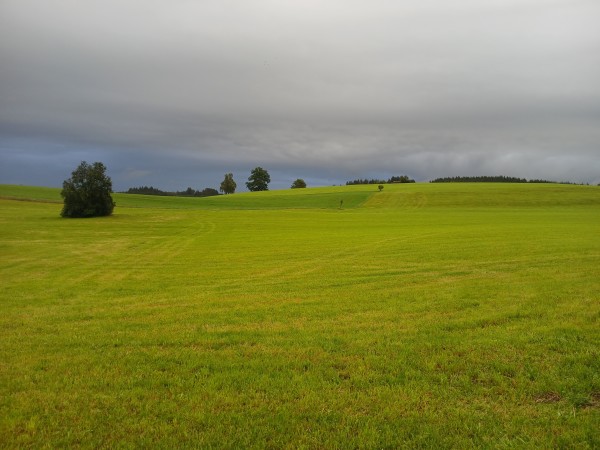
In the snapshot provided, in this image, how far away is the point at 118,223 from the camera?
173 feet

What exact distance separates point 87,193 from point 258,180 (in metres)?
120

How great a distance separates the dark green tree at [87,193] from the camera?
Answer: 60.4 m

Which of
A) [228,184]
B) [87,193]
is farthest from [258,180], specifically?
[87,193]

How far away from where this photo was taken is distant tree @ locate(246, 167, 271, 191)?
179125 millimetres

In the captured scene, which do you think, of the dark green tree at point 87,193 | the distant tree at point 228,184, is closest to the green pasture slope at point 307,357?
the dark green tree at point 87,193

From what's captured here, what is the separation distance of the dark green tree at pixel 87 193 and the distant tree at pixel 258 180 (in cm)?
11537

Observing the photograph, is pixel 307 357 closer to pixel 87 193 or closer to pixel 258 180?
pixel 87 193

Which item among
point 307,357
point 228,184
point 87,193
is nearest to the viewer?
point 307,357

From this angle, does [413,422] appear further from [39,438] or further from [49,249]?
[49,249]

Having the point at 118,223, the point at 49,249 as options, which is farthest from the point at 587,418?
the point at 118,223

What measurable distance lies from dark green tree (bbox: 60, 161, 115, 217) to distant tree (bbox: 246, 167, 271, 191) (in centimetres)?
11537

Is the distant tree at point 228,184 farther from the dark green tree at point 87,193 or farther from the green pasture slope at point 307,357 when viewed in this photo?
the green pasture slope at point 307,357

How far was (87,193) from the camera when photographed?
60875 mm

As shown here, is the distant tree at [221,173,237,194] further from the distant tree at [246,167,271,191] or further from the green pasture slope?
the green pasture slope
